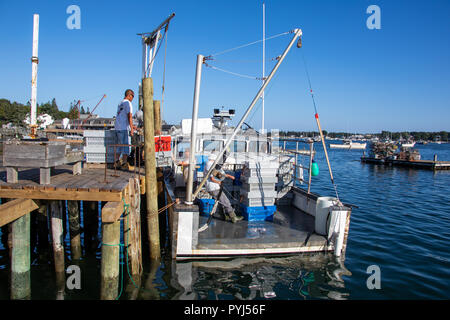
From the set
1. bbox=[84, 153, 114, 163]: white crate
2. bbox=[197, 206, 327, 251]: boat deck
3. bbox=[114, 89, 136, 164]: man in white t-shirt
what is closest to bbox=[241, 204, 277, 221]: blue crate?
bbox=[197, 206, 327, 251]: boat deck

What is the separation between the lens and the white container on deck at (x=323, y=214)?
27.5 feet

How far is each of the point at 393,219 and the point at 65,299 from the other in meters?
14.3

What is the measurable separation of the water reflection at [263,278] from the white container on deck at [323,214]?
71cm

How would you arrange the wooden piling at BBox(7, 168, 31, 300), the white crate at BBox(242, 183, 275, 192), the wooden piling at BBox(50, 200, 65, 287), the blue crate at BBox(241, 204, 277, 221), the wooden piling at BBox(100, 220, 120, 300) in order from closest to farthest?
the wooden piling at BBox(100, 220, 120, 300)
the wooden piling at BBox(7, 168, 31, 300)
the wooden piling at BBox(50, 200, 65, 287)
the white crate at BBox(242, 183, 275, 192)
the blue crate at BBox(241, 204, 277, 221)

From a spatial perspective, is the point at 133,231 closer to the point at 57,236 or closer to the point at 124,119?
the point at 57,236

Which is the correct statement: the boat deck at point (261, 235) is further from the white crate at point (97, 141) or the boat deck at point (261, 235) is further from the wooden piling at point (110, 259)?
the white crate at point (97, 141)

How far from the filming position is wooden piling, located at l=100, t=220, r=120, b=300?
6.06 m

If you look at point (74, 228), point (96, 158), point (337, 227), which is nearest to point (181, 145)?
point (96, 158)

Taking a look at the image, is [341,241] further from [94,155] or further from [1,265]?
[1,265]

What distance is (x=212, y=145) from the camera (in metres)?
13.2

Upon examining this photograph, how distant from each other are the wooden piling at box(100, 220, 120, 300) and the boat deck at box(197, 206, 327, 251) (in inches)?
86.1

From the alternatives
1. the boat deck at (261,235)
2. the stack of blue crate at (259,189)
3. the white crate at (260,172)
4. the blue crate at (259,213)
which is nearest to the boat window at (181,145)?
the boat deck at (261,235)

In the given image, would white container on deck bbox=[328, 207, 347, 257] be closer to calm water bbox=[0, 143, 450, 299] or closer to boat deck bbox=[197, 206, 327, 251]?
boat deck bbox=[197, 206, 327, 251]
